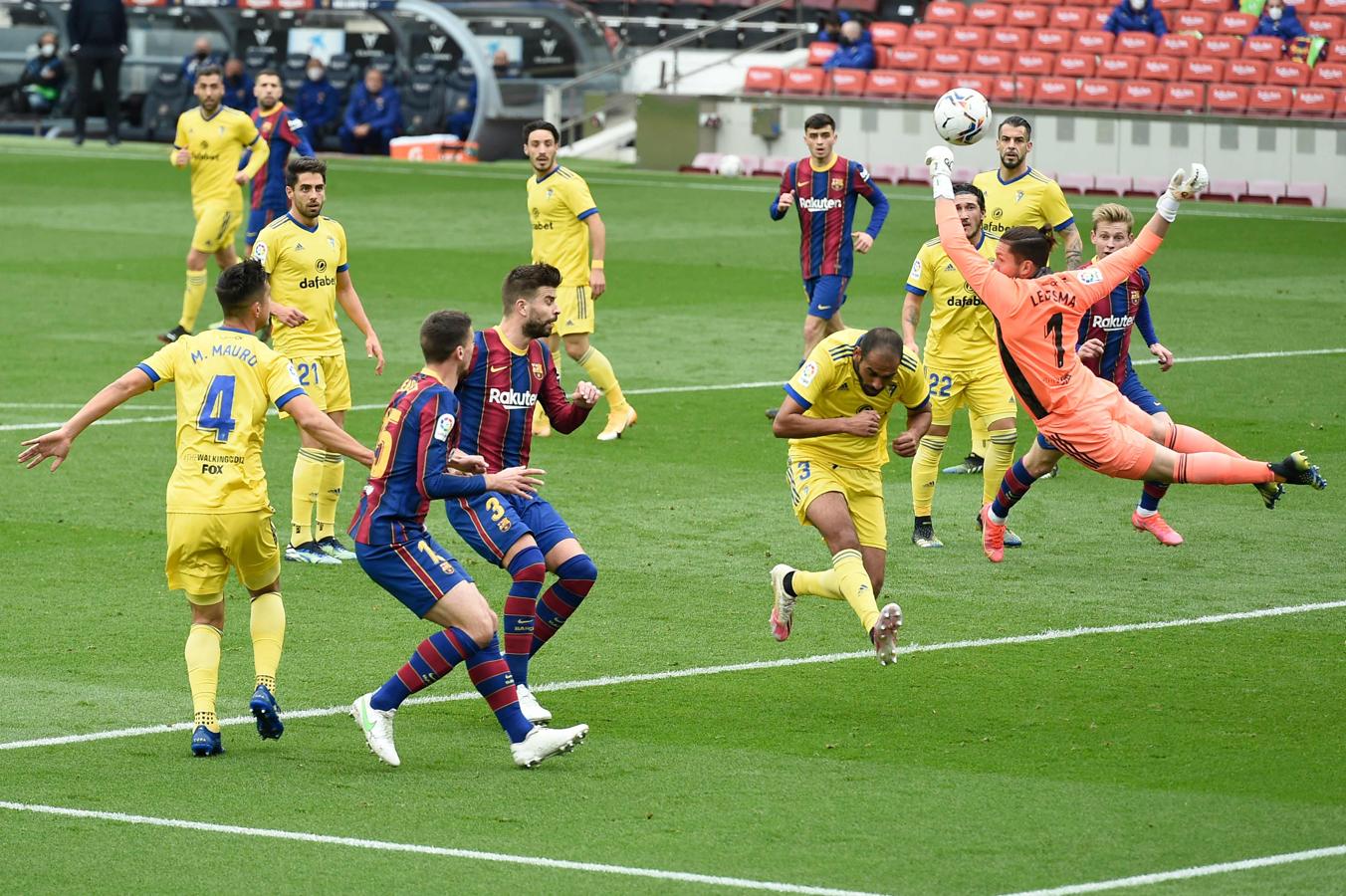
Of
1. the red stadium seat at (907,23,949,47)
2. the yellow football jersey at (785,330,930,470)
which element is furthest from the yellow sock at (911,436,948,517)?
the red stadium seat at (907,23,949,47)

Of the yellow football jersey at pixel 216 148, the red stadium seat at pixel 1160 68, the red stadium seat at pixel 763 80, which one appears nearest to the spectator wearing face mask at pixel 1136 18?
the red stadium seat at pixel 1160 68

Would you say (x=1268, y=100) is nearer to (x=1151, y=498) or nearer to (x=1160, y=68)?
(x=1160, y=68)

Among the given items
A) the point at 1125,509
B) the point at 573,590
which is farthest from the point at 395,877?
the point at 1125,509

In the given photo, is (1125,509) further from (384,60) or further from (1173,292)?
(384,60)

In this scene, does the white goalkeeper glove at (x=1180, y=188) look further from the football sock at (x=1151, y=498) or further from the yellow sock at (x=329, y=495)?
the yellow sock at (x=329, y=495)

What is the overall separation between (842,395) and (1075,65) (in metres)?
24.9

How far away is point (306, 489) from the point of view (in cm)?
1212

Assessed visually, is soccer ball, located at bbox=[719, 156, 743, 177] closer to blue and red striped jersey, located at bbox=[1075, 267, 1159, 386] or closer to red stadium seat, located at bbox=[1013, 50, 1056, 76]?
red stadium seat, located at bbox=[1013, 50, 1056, 76]

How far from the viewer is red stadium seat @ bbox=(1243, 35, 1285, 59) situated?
32.1m

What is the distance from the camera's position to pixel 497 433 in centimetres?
902

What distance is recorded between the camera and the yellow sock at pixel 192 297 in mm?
19562

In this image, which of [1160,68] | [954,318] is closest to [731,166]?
[1160,68]

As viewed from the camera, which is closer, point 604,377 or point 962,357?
point 962,357

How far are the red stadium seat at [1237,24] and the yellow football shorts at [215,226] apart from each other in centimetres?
1878
